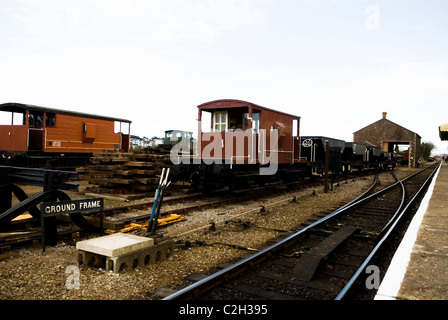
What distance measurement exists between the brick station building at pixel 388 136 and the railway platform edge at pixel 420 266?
3856cm

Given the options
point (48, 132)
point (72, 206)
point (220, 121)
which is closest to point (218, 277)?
point (72, 206)

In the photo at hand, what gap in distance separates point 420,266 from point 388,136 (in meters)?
44.2

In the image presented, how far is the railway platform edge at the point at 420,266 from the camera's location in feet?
10.5

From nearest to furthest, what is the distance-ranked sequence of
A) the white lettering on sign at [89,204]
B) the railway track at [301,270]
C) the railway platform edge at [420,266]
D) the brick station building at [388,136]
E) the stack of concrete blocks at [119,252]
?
the railway platform edge at [420,266], the railway track at [301,270], the stack of concrete blocks at [119,252], the white lettering on sign at [89,204], the brick station building at [388,136]

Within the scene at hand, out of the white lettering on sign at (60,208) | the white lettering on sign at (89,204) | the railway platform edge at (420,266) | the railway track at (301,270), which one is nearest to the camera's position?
the railway platform edge at (420,266)

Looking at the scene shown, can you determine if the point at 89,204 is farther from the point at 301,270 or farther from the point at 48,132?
the point at 48,132

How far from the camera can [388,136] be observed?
142 feet

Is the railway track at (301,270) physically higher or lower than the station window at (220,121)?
lower

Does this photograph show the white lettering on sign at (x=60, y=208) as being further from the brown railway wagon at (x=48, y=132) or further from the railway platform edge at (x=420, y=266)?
the brown railway wagon at (x=48, y=132)

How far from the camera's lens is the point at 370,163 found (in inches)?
1024

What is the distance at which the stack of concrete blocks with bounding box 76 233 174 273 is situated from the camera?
404 centimetres

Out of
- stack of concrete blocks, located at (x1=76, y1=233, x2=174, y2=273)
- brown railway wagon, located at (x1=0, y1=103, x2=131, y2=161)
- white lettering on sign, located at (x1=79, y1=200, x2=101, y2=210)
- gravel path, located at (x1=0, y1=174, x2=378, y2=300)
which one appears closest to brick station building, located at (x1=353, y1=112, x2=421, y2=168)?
brown railway wagon, located at (x1=0, y1=103, x2=131, y2=161)

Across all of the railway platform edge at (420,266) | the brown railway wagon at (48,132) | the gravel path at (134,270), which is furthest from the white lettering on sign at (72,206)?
the brown railway wagon at (48,132)
